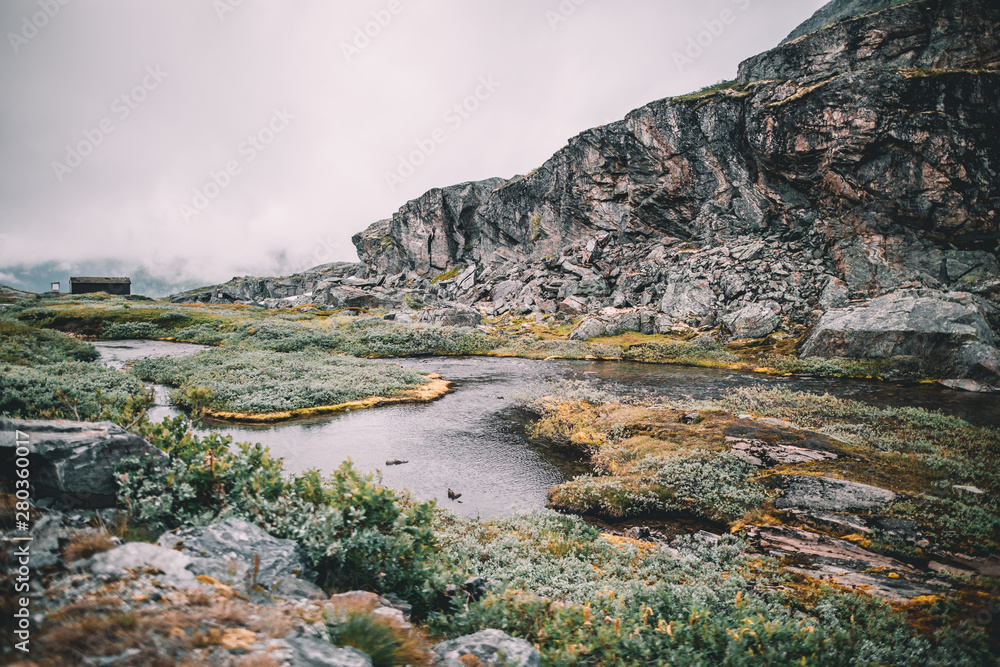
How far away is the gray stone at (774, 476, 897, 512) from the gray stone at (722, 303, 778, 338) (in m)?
35.0

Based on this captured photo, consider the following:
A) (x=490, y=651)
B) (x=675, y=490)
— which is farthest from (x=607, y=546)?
(x=490, y=651)

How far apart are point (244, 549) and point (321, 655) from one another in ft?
8.13

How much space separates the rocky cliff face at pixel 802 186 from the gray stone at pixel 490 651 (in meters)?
45.4

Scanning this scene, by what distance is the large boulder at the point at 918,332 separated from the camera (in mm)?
27484

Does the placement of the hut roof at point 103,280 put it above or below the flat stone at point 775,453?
above

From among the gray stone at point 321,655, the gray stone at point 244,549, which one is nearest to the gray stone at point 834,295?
the gray stone at point 244,549

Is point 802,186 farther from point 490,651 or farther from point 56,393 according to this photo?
point 56,393

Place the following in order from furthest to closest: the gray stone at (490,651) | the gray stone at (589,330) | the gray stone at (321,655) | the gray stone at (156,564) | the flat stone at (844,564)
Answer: the gray stone at (589,330) → the flat stone at (844,564) → the gray stone at (490,651) → the gray stone at (156,564) → the gray stone at (321,655)

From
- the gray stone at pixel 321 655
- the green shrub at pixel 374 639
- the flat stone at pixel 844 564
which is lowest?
the flat stone at pixel 844 564

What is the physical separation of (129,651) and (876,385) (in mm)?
37676

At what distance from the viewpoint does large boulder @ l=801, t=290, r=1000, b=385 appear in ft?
90.2

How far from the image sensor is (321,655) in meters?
3.97

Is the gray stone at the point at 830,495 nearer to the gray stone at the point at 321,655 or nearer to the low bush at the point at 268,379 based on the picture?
the gray stone at the point at 321,655

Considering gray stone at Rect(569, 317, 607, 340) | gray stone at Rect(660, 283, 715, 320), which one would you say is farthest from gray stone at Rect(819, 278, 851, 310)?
gray stone at Rect(569, 317, 607, 340)
